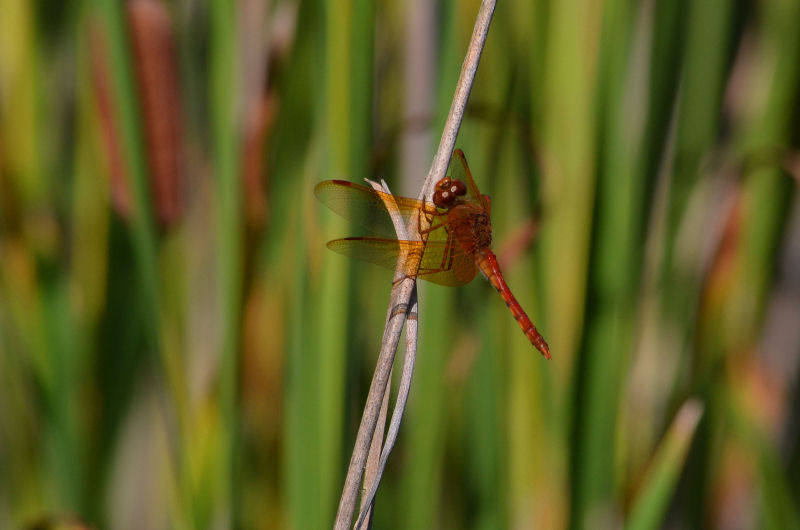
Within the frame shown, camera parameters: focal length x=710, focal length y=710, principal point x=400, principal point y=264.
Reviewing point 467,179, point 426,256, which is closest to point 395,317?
point 426,256

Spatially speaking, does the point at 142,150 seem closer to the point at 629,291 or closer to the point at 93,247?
the point at 93,247

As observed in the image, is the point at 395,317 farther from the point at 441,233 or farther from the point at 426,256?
the point at 441,233

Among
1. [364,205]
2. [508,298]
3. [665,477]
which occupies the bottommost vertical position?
[665,477]

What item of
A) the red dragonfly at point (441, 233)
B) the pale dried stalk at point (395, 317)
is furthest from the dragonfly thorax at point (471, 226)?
the pale dried stalk at point (395, 317)

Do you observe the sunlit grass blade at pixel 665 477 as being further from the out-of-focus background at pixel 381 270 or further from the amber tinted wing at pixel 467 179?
the amber tinted wing at pixel 467 179

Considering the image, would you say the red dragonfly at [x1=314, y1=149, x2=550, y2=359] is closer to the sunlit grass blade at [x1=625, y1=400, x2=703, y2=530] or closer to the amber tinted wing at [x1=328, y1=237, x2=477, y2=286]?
the amber tinted wing at [x1=328, y1=237, x2=477, y2=286]

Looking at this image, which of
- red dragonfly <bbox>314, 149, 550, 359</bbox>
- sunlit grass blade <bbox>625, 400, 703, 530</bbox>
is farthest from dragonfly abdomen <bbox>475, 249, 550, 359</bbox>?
sunlit grass blade <bbox>625, 400, 703, 530</bbox>

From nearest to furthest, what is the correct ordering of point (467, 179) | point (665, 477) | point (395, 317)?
point (395, 317) → point (665, 477) → point (467, 179)
